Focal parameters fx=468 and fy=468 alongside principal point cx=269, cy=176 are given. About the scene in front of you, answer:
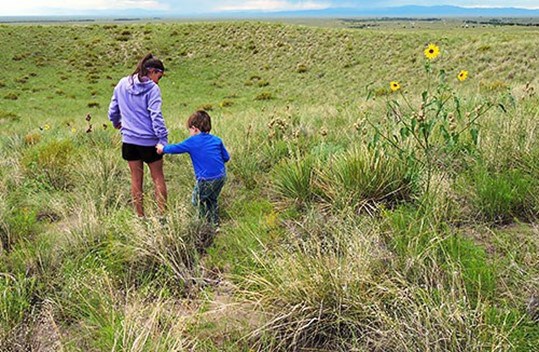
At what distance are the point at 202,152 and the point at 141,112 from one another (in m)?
0.73

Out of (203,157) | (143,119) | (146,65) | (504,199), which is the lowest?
(504,199)

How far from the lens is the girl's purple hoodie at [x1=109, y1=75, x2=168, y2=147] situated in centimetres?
422

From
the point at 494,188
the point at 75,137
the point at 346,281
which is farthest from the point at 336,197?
the point at 75,137

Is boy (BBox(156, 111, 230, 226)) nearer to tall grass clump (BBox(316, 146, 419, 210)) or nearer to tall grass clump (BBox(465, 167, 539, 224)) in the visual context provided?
tall grass clump (BBox(316, 146, 419, 210))

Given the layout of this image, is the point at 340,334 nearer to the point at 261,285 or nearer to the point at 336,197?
the point at 261,285

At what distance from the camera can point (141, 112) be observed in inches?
169

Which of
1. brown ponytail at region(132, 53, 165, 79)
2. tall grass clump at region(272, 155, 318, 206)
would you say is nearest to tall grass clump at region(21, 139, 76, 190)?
brown ponytail at region(132, 53, 165, 79)

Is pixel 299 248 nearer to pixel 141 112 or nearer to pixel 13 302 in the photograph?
pixel 13 302

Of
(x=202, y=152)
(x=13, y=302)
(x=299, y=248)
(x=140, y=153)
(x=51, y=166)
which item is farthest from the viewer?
(x=51, y=166)

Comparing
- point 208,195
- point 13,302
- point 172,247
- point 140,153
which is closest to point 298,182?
point 208,195

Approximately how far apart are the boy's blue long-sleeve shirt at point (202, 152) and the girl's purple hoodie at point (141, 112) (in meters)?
Answer: 0.29

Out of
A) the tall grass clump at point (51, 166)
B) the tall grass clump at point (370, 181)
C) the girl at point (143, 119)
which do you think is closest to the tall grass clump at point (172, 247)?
the girl at point (143, 119)

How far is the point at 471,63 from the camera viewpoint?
2098 cm

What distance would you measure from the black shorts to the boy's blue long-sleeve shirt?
329 millimetres
